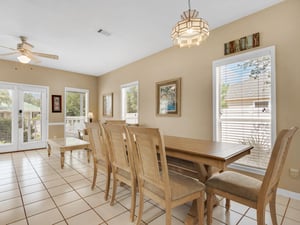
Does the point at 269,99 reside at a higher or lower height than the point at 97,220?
higher

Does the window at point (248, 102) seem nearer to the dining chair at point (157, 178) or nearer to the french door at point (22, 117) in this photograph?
the dining chair at point (157, 178)

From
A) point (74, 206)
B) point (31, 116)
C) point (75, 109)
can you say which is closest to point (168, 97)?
point (74, 206)

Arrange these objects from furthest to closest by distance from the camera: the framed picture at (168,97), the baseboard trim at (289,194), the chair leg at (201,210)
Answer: the framed picture at (168,97) < the baseboard trim at (289,194) < the chair leg at (201,210)

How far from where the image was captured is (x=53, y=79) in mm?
5488

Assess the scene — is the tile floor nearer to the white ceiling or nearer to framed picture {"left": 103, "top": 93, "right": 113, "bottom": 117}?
the white ceiling

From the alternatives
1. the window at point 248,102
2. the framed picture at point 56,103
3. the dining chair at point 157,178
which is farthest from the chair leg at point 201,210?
the framed picture at point 56,103

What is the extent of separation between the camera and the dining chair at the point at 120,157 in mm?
1727

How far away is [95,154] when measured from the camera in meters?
2.41

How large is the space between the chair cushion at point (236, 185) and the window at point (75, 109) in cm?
551

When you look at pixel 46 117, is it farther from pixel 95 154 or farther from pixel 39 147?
pixel 95 154

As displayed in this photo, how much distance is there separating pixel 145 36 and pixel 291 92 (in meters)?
2.59

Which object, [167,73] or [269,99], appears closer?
[269,99]

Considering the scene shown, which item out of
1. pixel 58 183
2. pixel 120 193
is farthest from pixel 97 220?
pixel 58 183

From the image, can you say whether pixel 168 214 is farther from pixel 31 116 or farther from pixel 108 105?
pixel 31 116
